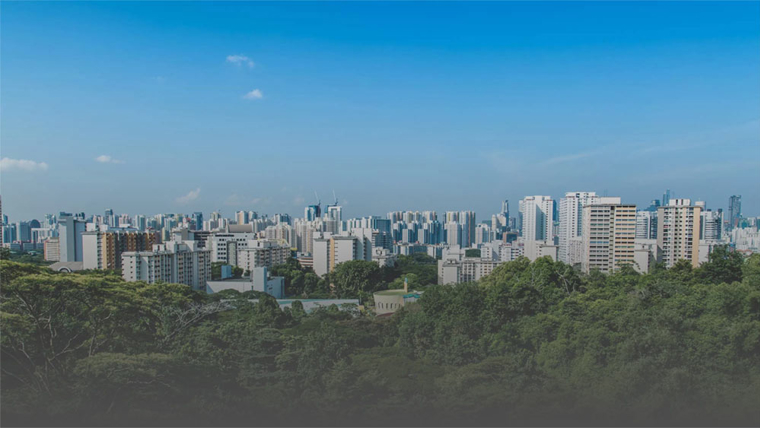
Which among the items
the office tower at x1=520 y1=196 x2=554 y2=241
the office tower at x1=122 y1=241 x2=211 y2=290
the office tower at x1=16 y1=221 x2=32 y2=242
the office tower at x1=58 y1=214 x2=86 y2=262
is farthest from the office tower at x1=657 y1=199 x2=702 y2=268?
the office tower at x1=16 y1=221 x2=32 y2=242

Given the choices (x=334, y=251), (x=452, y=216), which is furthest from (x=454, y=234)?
(x=334, y=251)

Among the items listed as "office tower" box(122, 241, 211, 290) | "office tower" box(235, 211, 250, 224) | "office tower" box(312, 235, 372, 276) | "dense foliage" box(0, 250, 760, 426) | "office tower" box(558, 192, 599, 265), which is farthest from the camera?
"office tower" box(235, 211, 250, 224)

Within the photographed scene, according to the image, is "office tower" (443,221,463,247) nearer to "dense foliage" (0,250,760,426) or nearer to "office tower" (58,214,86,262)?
"office tower" (58,214,86,262)

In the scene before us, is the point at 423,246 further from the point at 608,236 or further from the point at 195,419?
the point at 195,419

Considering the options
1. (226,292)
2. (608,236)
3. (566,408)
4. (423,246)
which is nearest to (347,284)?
(226,292)

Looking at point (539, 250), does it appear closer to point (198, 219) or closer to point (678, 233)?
point (678, 233)

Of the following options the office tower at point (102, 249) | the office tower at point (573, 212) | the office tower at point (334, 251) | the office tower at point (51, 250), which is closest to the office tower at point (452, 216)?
the office tower at point (573, 212)
